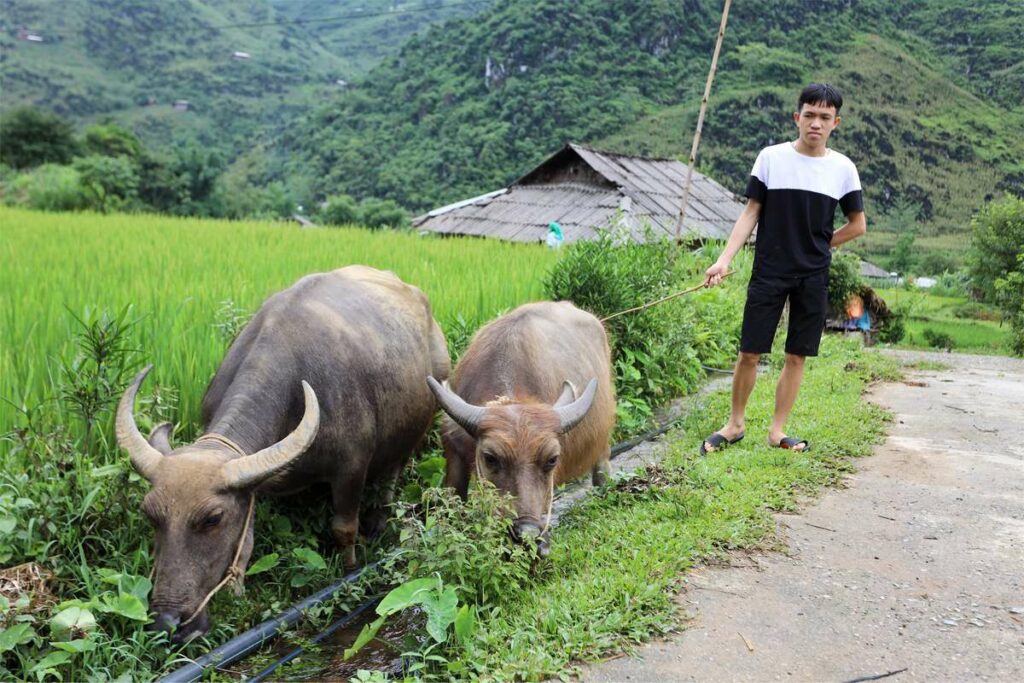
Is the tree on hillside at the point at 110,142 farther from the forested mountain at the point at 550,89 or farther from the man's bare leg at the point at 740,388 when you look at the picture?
the man's bare leg at the point at 740,388

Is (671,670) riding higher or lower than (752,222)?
lower

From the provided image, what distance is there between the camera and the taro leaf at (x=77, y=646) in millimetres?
2525

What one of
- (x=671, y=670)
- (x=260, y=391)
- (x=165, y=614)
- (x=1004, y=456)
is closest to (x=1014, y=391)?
(x=1004, y=456)

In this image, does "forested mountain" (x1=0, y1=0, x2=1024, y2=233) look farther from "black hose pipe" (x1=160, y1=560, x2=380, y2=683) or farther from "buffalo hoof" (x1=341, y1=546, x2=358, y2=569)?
"black hose pipe" (x1=160, y1=560, x2=380, y2=683)

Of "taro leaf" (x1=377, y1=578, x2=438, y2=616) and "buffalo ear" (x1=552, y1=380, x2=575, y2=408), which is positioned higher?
"buffalo ear" (x1=552, y1=380, x2=575, y2=408)

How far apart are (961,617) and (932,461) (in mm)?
1992

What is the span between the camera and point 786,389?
4488 millimetres

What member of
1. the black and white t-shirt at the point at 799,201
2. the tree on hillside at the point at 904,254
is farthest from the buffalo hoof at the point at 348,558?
the tree on hillside at the point at 904,254

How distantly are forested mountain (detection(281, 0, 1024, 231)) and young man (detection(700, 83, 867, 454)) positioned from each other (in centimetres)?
1104

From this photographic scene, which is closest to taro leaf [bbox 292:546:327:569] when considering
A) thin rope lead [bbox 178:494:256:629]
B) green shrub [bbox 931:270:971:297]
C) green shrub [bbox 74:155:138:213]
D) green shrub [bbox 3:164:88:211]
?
thin rope lead [bbox 178:494:256:629]

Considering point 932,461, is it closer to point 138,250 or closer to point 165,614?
point 165,614

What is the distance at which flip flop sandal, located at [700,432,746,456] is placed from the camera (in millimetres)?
4602

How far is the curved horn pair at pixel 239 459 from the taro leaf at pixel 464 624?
87cm

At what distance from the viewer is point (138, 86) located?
64812mm
